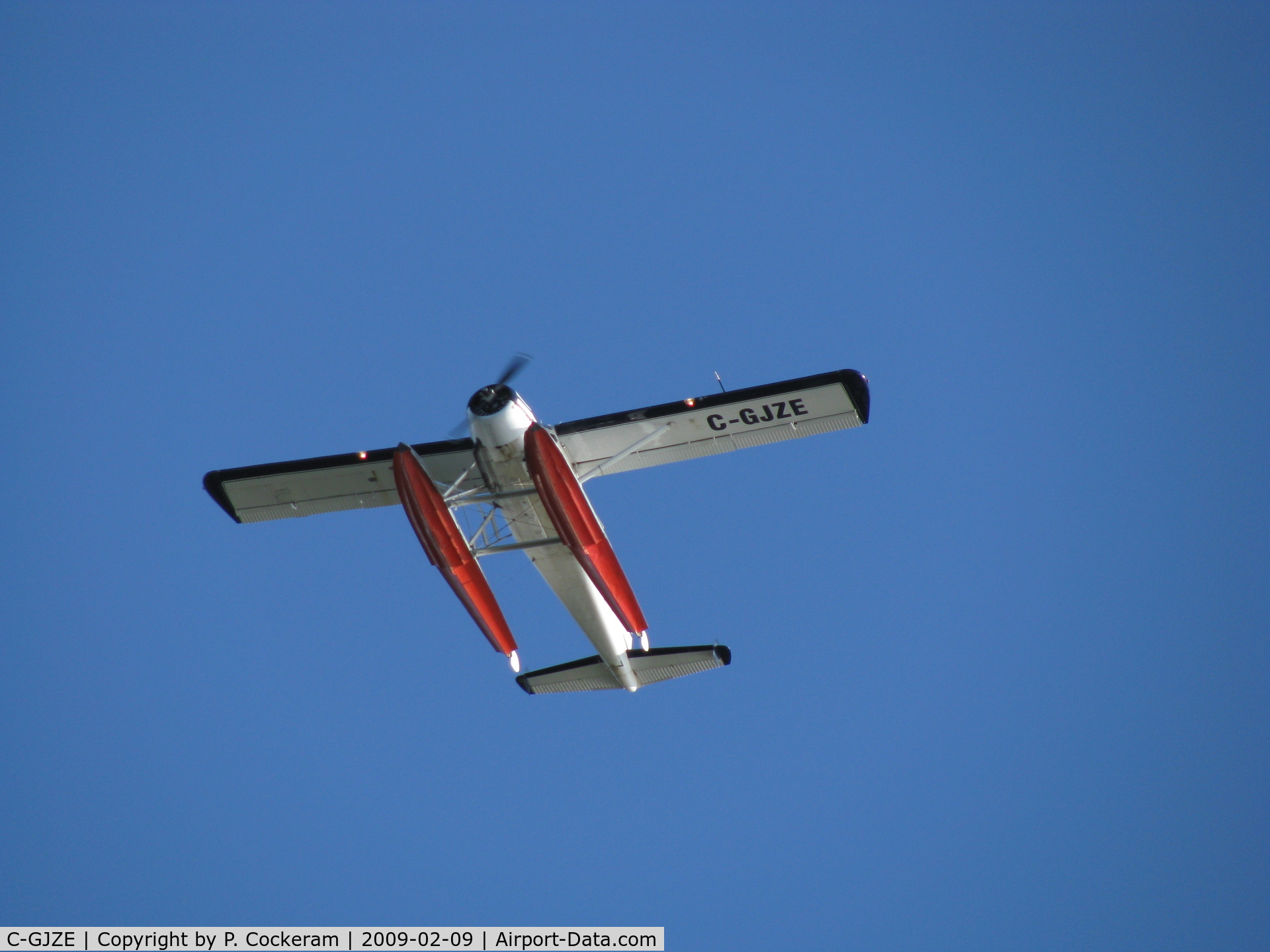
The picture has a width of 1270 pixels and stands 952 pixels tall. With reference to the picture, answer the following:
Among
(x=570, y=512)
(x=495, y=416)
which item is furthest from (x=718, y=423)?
(x=495, y=416)

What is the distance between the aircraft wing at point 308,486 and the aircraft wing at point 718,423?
2547 mm

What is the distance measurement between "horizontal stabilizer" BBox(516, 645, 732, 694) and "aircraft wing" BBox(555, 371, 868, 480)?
3.53 metres

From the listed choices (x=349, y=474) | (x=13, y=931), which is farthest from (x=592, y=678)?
(x=13, y=931)

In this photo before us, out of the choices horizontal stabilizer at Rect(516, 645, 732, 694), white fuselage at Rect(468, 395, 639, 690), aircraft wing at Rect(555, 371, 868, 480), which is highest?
aircraft wing at Rect(555, 371, 868, 480)

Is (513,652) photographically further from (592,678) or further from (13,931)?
(13,931)

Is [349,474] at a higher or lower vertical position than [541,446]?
higher

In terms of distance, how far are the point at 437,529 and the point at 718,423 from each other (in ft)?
16.8

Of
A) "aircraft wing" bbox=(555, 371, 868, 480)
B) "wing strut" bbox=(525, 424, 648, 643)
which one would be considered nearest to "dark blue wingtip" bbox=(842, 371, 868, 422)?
"aircraft wing" bbox=(555, 371, 868, 480)

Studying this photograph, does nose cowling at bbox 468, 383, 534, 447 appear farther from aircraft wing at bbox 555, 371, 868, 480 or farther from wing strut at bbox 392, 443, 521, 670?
aircraft wing at bbox 555, 371, 868, 480

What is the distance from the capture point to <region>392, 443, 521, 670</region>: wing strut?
1722 centimetres

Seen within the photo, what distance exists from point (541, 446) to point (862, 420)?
18.3 ft

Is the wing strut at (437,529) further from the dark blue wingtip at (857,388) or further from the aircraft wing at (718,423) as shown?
the dark blue wingtip at (857,388)

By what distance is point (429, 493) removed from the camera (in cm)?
1722

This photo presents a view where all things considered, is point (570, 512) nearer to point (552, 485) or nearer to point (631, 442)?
point (552, 485)
